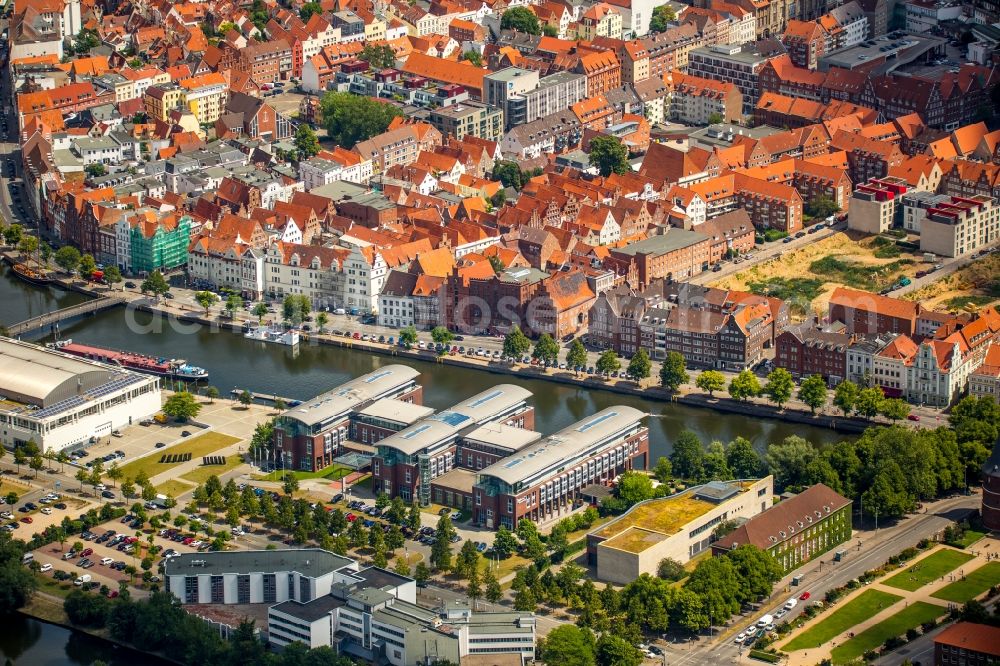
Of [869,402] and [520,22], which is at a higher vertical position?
[520,22]

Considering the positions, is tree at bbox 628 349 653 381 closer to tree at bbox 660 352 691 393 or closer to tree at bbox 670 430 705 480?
tree at bbox 660 352 691 393

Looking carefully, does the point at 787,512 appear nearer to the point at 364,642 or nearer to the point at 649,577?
the point at 649,577

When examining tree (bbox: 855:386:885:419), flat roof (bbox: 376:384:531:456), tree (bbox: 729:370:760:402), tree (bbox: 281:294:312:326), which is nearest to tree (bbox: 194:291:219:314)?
tree (bbox: 281:294:312:326)

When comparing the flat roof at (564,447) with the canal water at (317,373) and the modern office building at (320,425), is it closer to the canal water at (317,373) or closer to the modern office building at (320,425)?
the canal water at (317,373)

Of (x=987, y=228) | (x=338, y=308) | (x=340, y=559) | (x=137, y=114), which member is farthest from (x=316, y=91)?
(x=340, y=559)

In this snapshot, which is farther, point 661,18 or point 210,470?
point 661,18

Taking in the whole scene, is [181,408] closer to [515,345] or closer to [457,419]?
[457,419]

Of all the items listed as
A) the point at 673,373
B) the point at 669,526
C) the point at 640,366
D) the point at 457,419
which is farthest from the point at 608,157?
the point at 669,526

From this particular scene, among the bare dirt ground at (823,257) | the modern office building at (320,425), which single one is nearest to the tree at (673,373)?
the bare dirt ground at (823,257)
